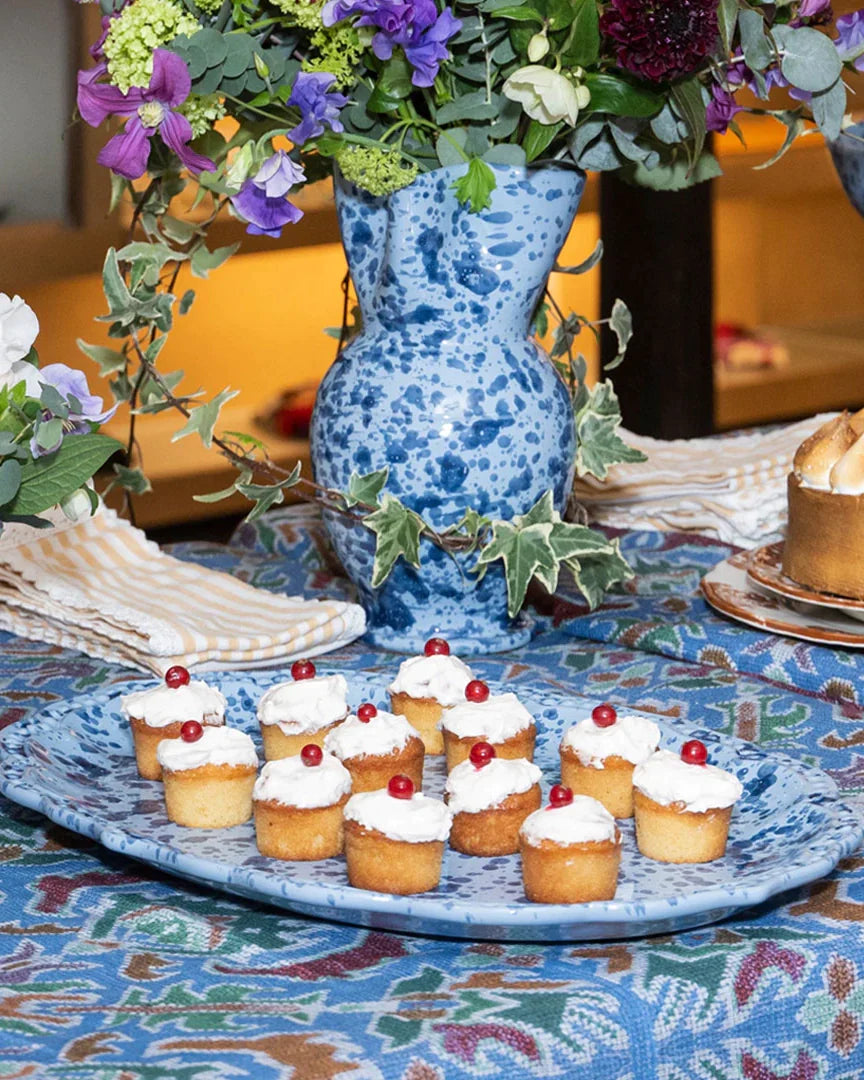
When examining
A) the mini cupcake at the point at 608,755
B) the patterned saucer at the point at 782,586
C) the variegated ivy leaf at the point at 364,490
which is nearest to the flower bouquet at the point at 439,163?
the variegated ivy leaf at the point at 364,490

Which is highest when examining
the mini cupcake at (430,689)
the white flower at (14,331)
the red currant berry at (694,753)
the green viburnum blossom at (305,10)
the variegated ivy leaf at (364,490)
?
the green viburnum blossom at (305,10)

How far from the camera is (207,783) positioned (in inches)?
32.0

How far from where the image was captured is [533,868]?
2.35ft

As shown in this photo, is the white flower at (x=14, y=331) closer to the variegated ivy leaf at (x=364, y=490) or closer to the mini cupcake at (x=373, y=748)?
the mini cupcake at (x=373, y=748)

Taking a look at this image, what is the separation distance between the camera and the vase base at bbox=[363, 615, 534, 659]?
4.02 feet

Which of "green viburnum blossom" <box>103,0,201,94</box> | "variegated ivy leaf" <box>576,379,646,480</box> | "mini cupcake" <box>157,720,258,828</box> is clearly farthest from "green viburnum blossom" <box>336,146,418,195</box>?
"mini cupcake" <box>157,720,258,828</box>

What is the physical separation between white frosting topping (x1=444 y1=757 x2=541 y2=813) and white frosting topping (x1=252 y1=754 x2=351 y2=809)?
0.17ft

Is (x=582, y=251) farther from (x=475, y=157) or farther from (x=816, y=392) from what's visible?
(x=475, y=157)

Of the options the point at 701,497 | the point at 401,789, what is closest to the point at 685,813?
the point at 401,789

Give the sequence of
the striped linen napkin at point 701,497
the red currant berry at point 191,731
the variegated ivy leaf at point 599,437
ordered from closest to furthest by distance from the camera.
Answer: the red currant berry at point 191,731 < the variegated ivy leaf at point 599,437 < the striped linen napkin at point 701,497

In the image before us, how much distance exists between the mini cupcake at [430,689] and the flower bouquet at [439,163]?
20cm

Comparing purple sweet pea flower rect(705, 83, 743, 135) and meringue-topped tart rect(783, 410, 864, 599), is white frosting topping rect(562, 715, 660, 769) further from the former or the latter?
purple sweet pea flower rect(705, 83, 743, 135)

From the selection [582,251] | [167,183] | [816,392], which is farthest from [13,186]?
[816,392]

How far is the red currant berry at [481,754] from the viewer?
0.80m
